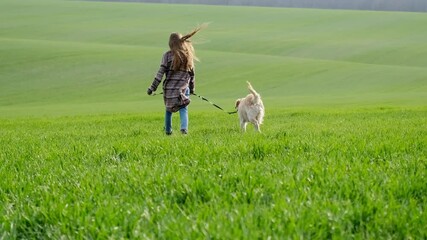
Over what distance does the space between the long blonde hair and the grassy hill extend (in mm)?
22504

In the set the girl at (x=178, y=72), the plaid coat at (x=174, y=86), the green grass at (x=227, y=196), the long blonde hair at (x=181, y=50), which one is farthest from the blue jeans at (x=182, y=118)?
the green grass at (x=227, y=196)

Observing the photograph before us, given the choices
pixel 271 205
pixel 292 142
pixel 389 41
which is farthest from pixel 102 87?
pixel 271 205

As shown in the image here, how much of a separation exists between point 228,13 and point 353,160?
83378mm

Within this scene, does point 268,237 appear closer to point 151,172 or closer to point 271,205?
point 271,205

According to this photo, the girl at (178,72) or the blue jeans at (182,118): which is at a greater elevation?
the girl at (178,72)

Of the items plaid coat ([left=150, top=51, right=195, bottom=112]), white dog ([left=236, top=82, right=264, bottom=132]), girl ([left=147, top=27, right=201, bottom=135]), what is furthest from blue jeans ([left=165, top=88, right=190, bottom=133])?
white dog ([left=236, top=82, right=264, bottom=132])

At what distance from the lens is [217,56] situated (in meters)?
58.6

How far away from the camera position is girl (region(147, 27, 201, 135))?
1095cm

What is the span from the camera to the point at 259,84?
48094 mm

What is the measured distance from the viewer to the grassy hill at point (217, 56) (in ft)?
140

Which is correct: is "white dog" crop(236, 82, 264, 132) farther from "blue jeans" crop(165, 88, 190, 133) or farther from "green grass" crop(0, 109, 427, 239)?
"green grass" crop(0, 109, 427, 239)

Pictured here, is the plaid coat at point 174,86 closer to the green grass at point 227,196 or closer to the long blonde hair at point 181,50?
the long blonde hair at point 181,50

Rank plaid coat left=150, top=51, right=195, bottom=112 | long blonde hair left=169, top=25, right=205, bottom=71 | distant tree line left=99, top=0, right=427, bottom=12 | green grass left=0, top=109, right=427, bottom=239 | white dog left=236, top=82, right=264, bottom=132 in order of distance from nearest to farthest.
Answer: green grass left=0, top=109, right=427, bottom=239 → long blonde hair left=169, top=25, right=205, bottom=71 → plaid coat left=150, top=51, right=195, bottom=112 → white dog left=236, top=82, right=264, bottom=132 → distant tree line left=99, top=0, right=427, bottom=12

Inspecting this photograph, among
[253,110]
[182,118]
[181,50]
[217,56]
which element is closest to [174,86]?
[182,118]
